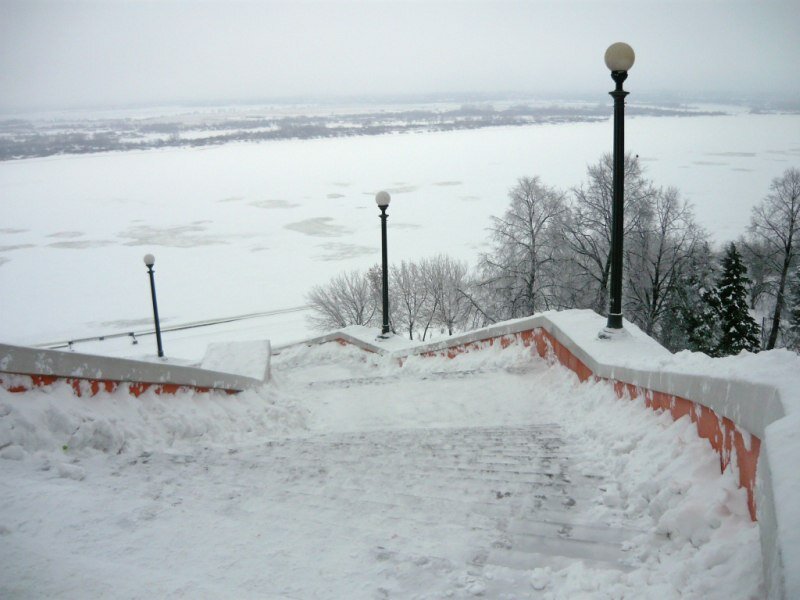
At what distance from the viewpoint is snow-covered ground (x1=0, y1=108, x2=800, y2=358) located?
130 ft

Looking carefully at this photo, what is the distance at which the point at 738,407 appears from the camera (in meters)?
3.21

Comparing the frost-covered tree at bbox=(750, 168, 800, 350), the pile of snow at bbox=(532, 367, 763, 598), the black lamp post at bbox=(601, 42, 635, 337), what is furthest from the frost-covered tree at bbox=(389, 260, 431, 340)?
the pile of snow at bbox=(532, 367, 763, 598)

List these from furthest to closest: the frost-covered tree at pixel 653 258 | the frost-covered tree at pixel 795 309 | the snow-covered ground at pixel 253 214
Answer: the snow-covered ground at pixel 253 214 < the frost-covered tree at pixel 795 309 < the frost-covered tree at pixel 653 258

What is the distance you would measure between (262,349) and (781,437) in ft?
29.3

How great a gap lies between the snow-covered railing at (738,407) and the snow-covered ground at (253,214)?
2684 cm

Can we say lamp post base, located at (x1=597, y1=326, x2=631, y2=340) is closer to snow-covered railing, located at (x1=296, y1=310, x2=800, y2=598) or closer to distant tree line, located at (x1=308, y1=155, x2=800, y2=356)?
snow-covered railing, located at (x1=296, y1=310, x2=800, y2=598)

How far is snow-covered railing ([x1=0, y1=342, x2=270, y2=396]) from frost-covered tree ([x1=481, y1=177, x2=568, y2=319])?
22863mm

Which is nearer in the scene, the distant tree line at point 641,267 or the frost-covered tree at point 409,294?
the distant tree line at point 641,267

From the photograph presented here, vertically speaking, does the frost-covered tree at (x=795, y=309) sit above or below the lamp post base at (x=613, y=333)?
below

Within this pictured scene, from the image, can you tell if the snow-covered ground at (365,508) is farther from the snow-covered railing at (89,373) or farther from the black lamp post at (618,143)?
the black lamp post at (618,143)

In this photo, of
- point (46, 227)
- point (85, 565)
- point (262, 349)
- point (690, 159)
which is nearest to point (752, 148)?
point (690, 159)

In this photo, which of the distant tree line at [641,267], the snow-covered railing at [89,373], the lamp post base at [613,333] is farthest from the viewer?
the distant tree line at [641,267]

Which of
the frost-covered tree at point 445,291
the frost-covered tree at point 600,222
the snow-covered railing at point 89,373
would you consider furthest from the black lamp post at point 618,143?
the frost-covered tree at point 445,291

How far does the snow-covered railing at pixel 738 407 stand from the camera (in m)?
2.10
